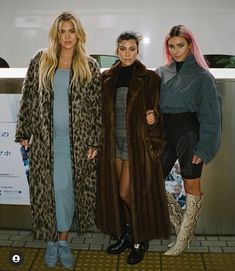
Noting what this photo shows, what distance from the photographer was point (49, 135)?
260cm

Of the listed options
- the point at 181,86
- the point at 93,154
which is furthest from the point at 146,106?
the point at 93,154

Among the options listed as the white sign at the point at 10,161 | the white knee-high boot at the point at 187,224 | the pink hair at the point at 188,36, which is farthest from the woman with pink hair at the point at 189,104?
the white sign at the point at 10,161

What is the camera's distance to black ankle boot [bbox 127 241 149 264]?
9.07 ft

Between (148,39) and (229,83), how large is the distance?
4893 mm

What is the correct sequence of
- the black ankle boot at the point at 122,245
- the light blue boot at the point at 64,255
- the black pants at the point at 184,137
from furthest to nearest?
the black ankle boot at the point at 122,245
the light blue boot at the point at 64,255
the black pants at the point at 184,137

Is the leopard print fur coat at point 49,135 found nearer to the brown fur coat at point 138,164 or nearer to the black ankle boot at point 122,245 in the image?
the brown fur coat at point 138,164

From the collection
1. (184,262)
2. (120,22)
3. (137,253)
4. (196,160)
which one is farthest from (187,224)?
(120,22)

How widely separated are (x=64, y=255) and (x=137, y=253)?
51 centimetres

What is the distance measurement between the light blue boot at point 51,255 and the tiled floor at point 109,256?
45 millimetres

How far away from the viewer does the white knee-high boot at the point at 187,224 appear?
9.20 feet

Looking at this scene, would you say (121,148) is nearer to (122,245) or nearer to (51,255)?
(122,245)

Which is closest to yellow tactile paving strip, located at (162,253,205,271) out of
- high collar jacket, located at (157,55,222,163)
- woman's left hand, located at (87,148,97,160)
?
high collar jacket, located at (157,55,222,163)

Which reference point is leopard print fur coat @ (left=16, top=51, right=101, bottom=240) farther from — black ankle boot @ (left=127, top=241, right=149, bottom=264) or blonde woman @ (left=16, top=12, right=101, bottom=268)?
black ankle boot @ (left=127, top=241, right=149, bottom=264)

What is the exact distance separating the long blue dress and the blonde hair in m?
0.05
